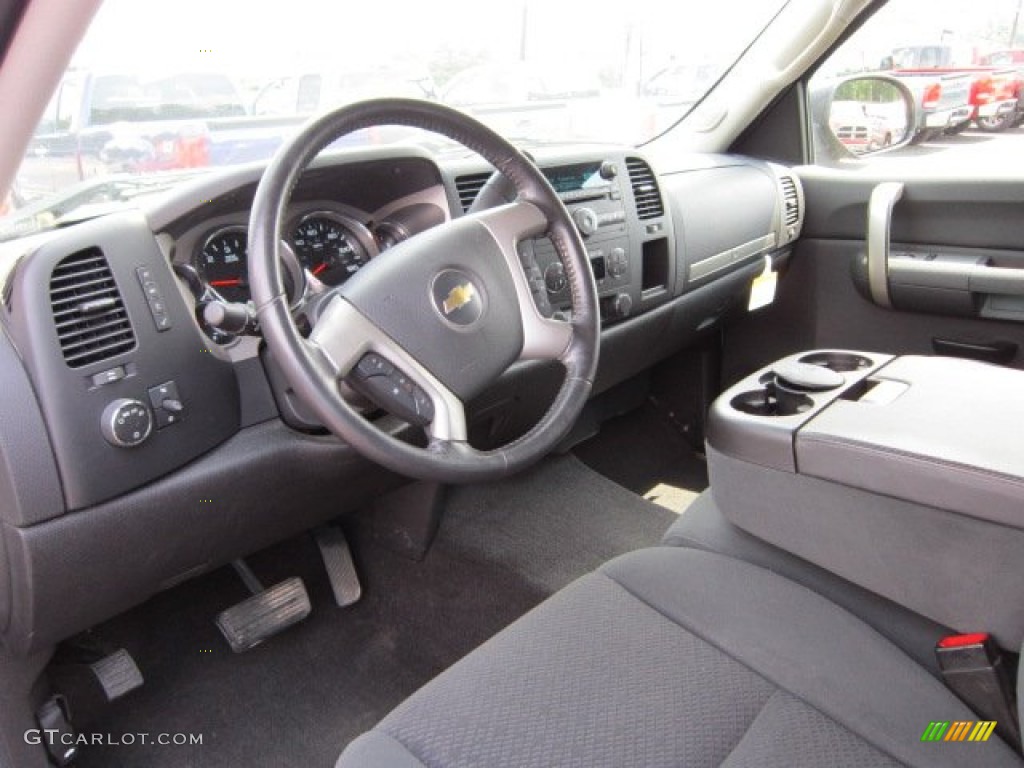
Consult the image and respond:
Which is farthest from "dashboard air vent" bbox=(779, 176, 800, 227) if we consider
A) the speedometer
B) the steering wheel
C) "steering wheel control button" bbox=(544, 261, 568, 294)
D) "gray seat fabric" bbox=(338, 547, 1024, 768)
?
"gray seat fabric" bbox=(338, 547, 1024, 768)

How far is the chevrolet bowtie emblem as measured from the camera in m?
1.27

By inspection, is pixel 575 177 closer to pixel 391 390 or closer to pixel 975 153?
pixel 391 390

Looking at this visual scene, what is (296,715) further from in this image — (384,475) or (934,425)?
(934,425)

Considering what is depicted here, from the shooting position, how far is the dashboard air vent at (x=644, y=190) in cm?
216

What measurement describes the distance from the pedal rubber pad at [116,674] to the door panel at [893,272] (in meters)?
1.98

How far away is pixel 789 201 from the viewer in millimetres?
2625

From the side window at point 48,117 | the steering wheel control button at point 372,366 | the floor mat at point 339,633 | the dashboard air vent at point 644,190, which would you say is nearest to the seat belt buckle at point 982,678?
the steering wheel control button at point 372,366

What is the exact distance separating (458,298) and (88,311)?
509 millimetres

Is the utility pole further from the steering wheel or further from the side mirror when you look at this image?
the side mirror

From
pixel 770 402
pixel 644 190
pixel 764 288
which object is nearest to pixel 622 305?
pixel 644 190

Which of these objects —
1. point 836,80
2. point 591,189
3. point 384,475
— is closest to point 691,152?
point 836,80

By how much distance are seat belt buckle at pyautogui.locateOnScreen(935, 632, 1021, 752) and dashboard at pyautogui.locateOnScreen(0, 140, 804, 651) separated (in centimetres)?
83

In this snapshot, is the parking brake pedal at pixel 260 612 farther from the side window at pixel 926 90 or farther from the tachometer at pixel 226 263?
the side window at pixel 926 90

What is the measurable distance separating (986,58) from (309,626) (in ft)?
7.30
